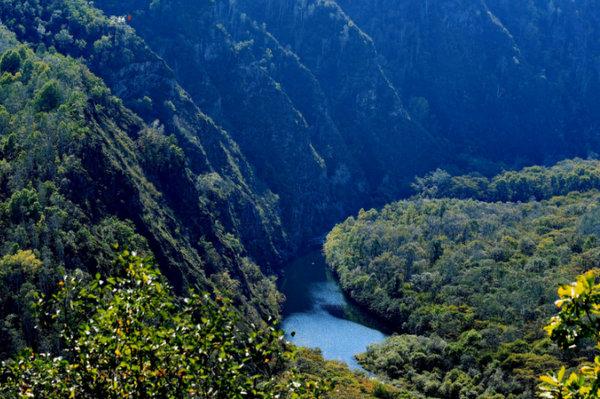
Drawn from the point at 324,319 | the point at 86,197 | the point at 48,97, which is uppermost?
the point at 48,97

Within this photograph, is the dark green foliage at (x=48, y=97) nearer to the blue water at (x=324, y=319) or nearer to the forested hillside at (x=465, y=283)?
the blue water at (x=324, y=319)

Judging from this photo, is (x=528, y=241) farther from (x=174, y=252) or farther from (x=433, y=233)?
(x=174, y=252)

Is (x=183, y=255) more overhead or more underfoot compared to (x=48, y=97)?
more underfoot

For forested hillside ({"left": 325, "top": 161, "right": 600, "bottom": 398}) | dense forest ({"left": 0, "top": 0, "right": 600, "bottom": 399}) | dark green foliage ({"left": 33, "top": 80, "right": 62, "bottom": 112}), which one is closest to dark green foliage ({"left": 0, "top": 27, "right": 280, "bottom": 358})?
dark green foliage ({"left": 33, "top": 80, "right": 62, "bottom": 112})

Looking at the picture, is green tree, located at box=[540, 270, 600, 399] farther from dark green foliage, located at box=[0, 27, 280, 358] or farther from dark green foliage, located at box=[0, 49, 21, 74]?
dark green foliage, located at box=[0, 49, 21, 74]

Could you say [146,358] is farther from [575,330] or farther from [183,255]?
[183,255]

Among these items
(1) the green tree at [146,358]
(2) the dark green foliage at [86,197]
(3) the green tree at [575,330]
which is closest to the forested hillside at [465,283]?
(2) the dark green foliage at [86,197]

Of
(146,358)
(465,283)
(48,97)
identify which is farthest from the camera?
(465,283)

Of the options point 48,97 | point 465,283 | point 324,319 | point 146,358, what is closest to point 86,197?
point 48,97
